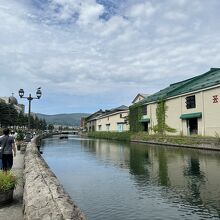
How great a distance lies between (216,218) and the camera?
967 centimetres

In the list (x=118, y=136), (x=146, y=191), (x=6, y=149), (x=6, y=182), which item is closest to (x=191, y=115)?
(x=118, y=136)

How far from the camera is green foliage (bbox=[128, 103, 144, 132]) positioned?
62.5 m

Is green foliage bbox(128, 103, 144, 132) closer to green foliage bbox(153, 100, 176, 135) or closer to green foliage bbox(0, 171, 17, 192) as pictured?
green foliage bbox(153, 100, 176, 135)

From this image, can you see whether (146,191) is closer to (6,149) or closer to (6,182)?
(6,149)

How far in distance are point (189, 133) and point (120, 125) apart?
133 feet

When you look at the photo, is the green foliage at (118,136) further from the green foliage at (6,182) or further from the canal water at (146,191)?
the green foliage at (6,182)

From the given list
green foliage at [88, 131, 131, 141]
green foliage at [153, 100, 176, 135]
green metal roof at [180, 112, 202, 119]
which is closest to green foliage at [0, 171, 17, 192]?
green metal roof at [180, 112, 202, 119]

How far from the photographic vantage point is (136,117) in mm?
64375

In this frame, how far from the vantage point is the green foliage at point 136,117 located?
2462 inches

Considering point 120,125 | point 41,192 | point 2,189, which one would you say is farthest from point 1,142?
point 120,125

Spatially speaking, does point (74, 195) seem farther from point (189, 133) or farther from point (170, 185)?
point (189, 133)

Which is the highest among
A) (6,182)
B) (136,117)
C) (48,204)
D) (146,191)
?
(136,117)

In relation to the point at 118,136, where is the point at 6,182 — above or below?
below

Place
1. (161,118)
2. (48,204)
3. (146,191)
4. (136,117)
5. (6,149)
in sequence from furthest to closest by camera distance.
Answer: (136,117) → (161,118) → (146,191) → (6,149) → (48,204)
